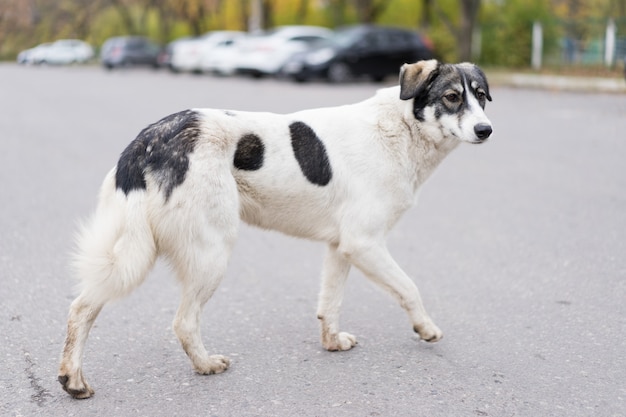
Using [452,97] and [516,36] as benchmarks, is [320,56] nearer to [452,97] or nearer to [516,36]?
[516,36]

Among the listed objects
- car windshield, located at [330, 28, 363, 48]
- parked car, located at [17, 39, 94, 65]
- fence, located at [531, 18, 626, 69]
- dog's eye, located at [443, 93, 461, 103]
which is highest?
dog's eye, located at [443, 93, 461, 103]

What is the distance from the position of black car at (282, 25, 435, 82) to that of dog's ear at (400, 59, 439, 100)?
66.2 ft

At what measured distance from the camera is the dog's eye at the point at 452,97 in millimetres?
4230

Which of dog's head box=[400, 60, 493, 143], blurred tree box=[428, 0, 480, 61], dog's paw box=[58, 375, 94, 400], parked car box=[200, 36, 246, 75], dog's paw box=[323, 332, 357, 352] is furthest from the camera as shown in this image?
parked car box=[200, 36, 246, 75]

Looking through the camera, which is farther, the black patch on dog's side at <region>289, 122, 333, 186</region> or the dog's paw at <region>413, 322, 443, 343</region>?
the dog's paw at <region>413, 322, 443, 343</region>

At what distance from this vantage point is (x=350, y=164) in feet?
13.7

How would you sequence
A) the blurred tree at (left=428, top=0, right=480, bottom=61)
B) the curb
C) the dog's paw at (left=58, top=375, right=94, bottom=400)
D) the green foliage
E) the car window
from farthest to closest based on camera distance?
the car window → the green foliage → the blurred tree at (left=428, top=0, right=480, bottom=61) → the curb → the dog's paw at (left=58, top=375, right=94, bottom=400)

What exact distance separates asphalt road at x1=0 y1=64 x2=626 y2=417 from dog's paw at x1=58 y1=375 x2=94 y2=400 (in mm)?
47

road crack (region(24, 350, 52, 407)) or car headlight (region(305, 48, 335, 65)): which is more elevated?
road crack (region(24, 350, 52, 407))

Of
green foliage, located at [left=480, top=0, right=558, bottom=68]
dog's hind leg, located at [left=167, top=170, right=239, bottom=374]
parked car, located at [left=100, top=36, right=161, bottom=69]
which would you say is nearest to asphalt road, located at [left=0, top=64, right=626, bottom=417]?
dog's hind leg, located at [left=167, top=170, right=239, bottom=374]

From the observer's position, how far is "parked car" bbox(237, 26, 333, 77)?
27.4 meters

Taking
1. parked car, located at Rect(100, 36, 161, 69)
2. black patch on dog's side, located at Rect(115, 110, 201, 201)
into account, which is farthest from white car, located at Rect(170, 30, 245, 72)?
black patch on dog's side, located at Rect(115, 110, 201, 201)

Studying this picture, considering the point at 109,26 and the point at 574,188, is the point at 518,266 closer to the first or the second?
the point at 574,188

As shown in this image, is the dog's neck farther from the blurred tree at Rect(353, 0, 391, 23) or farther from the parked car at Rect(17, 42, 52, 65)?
the parked car at Rect(17, 42, 52, 65)
